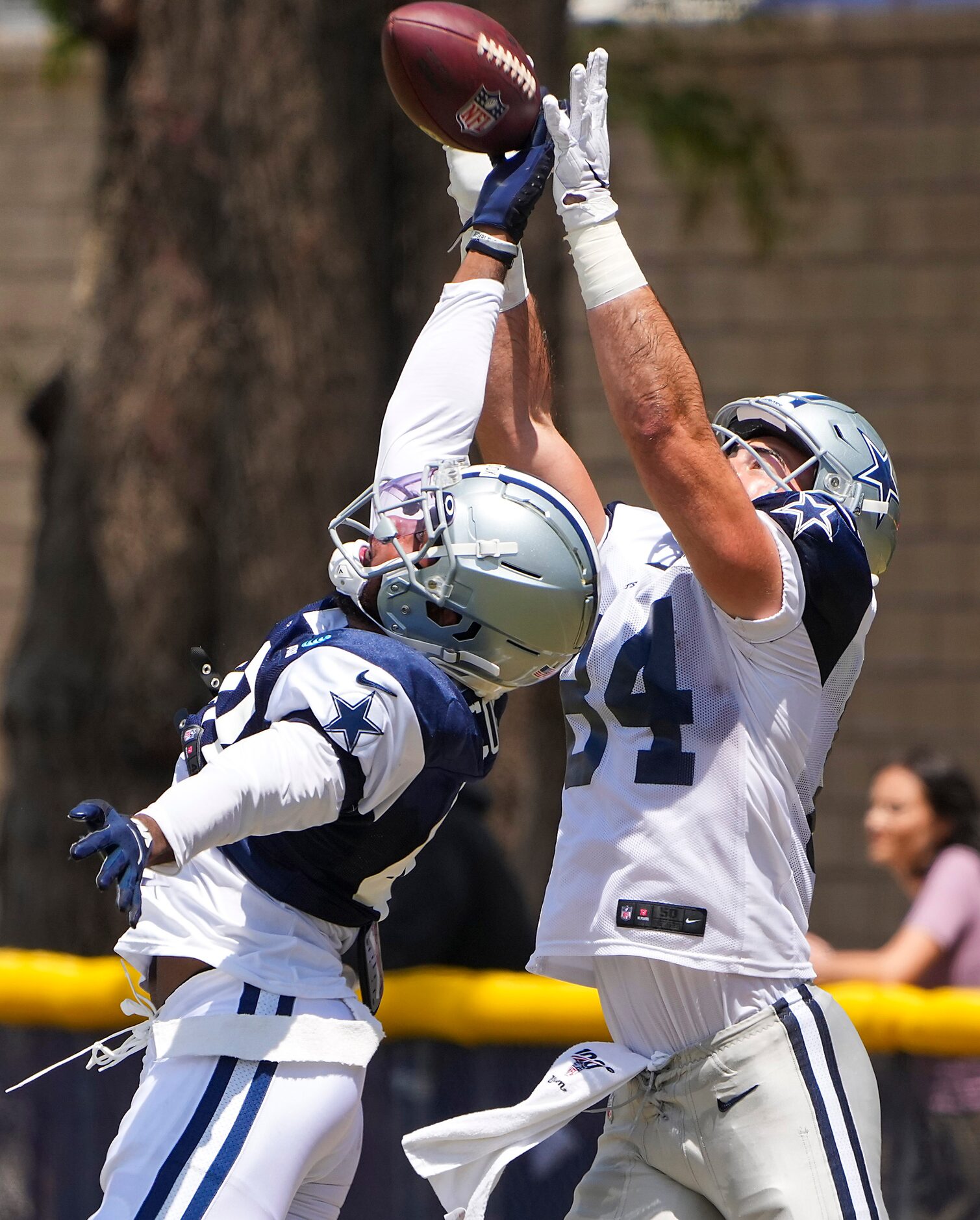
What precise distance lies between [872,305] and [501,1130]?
268 inches

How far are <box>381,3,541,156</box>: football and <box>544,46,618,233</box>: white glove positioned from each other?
8.5 inches

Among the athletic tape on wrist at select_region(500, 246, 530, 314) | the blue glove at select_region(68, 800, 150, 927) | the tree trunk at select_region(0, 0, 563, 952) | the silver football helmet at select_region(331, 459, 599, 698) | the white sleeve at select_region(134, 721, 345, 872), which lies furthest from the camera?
the tree trunk at select_region(0, 0, 563, 952)

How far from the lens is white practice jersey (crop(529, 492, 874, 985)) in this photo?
2709 mm

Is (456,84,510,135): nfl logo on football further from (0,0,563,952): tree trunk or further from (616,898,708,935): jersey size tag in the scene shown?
(0,0,563,952): tree trunk

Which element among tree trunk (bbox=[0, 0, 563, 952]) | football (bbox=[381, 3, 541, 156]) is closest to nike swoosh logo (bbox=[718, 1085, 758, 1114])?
football (bbox=[381, 3, 541, 156])

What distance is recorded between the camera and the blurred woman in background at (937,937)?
3.55 m

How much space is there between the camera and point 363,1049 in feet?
8.56

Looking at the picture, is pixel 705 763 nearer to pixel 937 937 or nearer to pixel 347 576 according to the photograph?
pixel 347 576

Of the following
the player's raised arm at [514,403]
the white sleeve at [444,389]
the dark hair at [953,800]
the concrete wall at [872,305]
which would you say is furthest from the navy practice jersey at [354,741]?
the concrete wall at [872,305]

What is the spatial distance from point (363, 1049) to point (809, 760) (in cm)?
92

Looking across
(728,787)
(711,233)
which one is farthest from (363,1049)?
(711,233)

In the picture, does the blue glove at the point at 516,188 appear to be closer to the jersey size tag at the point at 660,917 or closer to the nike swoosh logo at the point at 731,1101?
the jersey size tag at the point at 660,917

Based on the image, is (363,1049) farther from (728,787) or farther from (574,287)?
(574,287)

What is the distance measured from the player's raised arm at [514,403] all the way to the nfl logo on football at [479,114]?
0.13 meters
